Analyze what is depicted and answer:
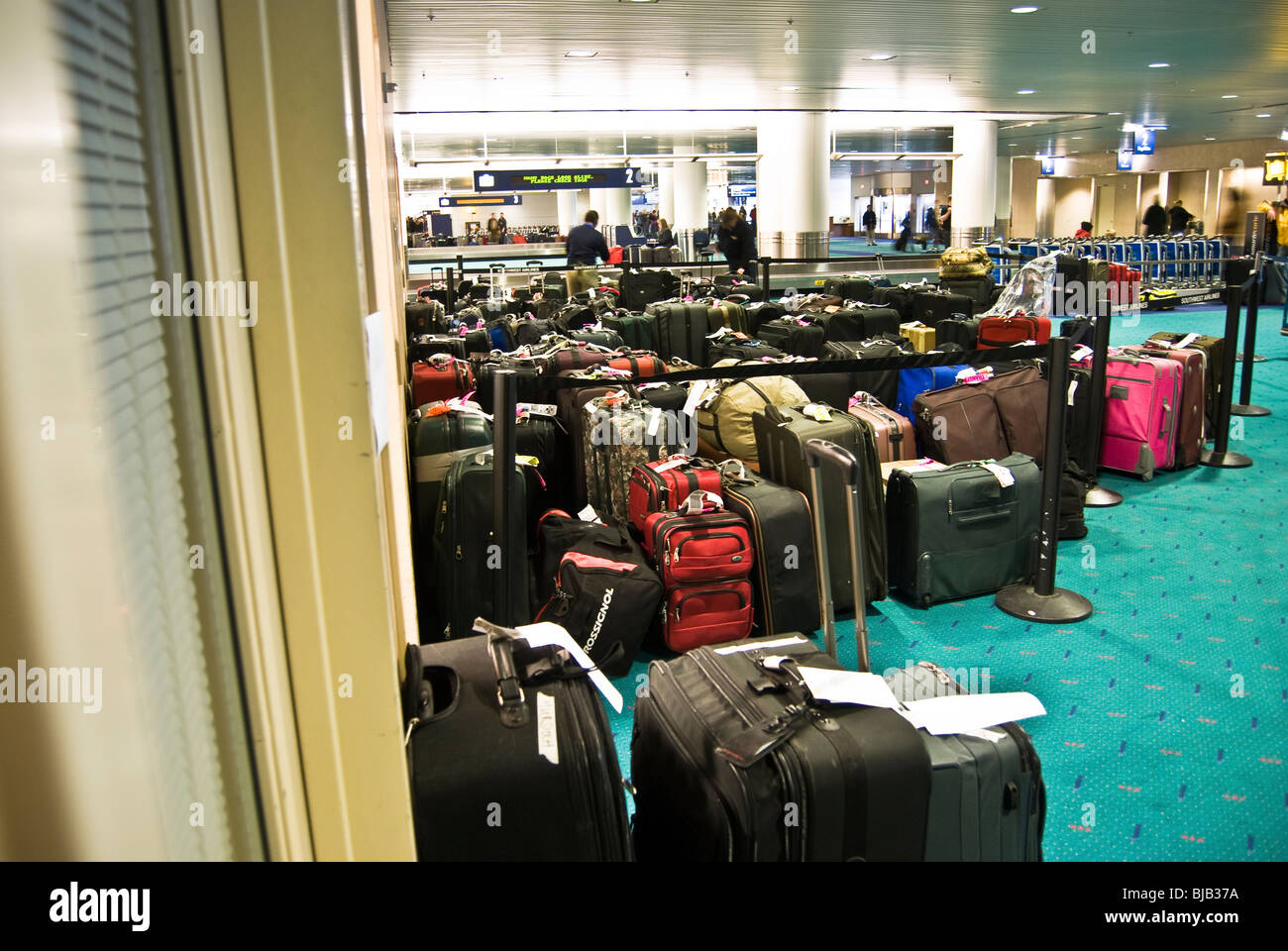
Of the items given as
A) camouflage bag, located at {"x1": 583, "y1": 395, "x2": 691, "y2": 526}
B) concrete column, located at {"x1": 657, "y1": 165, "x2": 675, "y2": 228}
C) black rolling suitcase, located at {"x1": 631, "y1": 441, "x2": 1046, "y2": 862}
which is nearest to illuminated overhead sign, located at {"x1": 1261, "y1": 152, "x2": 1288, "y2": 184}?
camouflage bag, located at {"x1": 583, "y1": 395, "x2": 691, "y2": 526}

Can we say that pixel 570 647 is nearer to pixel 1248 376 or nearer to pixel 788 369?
pixel 788 369

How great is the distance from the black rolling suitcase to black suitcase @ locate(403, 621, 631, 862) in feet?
0.74

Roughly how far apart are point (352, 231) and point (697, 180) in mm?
27891

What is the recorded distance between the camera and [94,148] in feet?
2.40

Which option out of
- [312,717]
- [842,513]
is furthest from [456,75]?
[312,717]

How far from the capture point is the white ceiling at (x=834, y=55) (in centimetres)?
848

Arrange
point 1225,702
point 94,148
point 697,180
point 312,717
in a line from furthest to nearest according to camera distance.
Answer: point 697,180 < point 1225,702 < point 312,717 < point 94,148

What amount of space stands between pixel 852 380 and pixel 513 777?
4787 millimetres

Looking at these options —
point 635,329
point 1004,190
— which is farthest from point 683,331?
point 1004,190

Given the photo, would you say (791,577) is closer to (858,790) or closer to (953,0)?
(858,790)

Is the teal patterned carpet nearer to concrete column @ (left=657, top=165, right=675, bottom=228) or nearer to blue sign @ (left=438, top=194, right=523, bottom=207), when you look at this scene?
blue sign @ (left=438, top=194, right=523, bottom=207)

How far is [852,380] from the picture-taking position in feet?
19.3

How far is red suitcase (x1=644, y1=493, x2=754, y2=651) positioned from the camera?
357 cm

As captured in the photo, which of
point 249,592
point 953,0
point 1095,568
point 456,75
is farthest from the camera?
point 456,75
